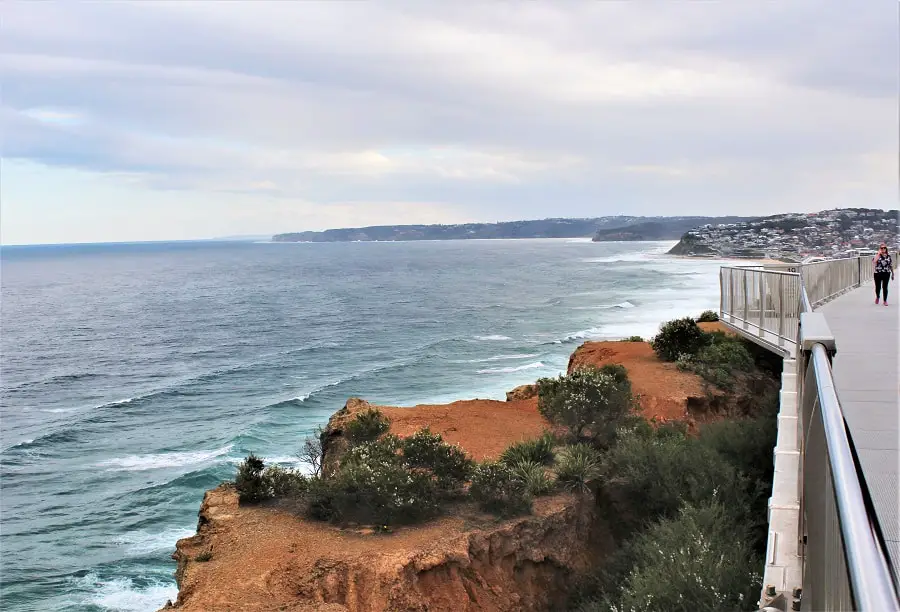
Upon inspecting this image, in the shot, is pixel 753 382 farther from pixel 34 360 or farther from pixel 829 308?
pixel 34 360

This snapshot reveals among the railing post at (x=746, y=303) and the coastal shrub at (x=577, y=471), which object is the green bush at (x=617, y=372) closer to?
the railing post at (x=746, y=303)

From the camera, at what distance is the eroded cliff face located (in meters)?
8.36

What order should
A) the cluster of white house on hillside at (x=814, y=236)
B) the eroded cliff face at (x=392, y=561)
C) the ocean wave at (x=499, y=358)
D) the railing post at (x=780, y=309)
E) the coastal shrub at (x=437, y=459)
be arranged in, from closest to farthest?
the eroded cliff face at (x=392, y=561)
the coastal shrub at (x=437, y=459)
the railing post at (x=780, y=309)
the ocean wave at (x=499, y=358)
the cluster of white house on hillside at (x=814, y=236)

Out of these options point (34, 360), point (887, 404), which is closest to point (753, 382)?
point (887, 404)

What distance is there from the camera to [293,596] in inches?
325

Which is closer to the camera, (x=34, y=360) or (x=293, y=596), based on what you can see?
(x=293, y=596)

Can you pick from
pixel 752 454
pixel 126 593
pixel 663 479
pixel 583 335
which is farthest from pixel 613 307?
pixel 663 479

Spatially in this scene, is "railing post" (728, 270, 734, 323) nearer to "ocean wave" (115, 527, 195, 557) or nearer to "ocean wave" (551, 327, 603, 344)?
"ocean wave" (115, 527, 195, 557)

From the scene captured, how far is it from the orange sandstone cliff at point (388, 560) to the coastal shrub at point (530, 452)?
→ 137 cm

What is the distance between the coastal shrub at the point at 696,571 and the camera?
634 centimetres

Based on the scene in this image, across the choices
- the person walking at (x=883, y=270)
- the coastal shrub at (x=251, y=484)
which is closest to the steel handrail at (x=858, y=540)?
the coastal shrub at (x=251, y=484)

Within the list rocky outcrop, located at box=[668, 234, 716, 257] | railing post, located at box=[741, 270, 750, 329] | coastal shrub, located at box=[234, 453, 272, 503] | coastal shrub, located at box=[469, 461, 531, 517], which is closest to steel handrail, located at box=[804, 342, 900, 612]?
coastal shrub, located at box=[469, 461, 531, 517]

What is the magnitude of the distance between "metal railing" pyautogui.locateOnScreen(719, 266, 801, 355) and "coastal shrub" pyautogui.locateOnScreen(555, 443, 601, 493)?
3.55 metres

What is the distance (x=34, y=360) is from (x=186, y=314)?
2156 centimetres
